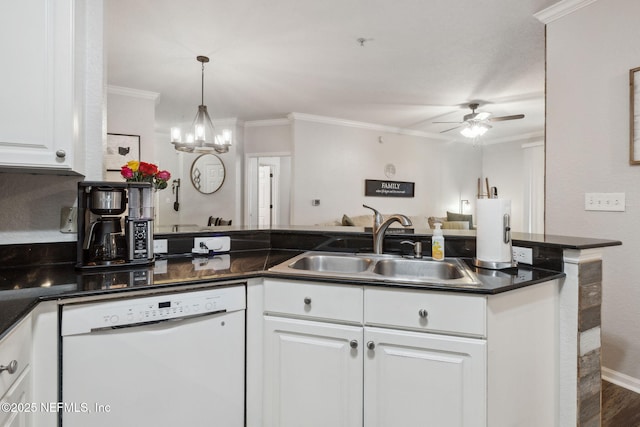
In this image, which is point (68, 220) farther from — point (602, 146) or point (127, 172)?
point (602, 146)

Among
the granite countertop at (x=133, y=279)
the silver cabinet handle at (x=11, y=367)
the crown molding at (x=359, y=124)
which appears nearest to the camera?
the silver cabinet handle at (x=11, y=367)

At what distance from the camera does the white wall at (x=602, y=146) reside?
1.94 metres

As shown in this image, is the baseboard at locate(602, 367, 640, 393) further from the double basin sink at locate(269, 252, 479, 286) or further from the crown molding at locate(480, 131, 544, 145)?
the crown molding at locate(480, 131, 544, 145)

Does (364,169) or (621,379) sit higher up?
(364,169)

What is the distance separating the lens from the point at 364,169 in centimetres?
577

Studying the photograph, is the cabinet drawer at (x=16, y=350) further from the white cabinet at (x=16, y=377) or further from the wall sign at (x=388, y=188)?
the wall sign at (x=388, y=188)

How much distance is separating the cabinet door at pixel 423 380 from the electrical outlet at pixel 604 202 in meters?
1.56

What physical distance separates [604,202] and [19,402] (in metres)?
2.93

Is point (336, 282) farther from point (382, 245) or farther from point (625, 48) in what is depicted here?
point (625, 48)

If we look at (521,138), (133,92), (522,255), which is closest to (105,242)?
(522,255)

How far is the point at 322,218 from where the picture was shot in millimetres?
5391

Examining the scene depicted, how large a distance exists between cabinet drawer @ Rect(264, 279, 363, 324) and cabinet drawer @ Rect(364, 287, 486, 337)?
0.18 ft

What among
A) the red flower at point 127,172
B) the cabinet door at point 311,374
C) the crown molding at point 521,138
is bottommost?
the cabinet door at point 311,374

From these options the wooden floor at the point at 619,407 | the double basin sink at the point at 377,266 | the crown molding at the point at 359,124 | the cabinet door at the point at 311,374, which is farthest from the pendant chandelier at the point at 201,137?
the wooden floor at the point at 619,407
